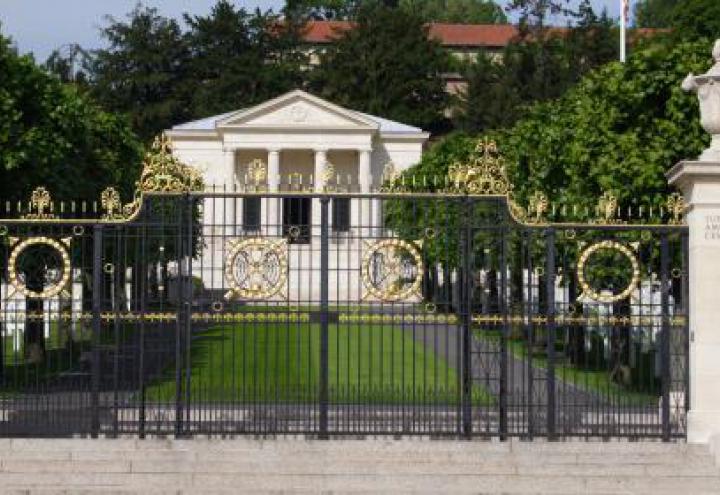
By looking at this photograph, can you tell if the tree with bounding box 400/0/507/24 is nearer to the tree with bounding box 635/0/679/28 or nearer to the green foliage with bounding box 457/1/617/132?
the tree with bounding box 635/0/679/28

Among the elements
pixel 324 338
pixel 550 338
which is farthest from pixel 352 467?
pixel 550 338

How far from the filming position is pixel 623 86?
27.7m

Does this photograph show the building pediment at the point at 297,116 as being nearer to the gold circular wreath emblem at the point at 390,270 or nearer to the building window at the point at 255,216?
the building window at the point at 255,216

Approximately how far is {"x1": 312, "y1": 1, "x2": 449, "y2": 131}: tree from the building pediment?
455 inches

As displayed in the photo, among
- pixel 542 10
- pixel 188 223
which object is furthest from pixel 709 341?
pixel 542 10

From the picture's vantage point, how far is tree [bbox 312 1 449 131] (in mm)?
91562

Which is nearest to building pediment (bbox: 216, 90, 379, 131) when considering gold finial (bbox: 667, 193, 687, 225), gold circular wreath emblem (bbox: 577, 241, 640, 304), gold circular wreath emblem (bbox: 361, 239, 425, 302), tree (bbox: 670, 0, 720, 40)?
tree (bbox: 670, 0, 720, 40)

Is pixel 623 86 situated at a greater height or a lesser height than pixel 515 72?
lesser

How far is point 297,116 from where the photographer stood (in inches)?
3150

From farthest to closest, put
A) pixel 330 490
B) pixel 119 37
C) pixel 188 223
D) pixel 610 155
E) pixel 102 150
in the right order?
pixel 119 37
pixel 102 150
pixel 610 155
pixel 188 223
pixel 330 490

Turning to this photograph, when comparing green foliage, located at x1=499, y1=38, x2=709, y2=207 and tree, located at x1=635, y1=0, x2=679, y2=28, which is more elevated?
tree, located at x1=635, y1=0, x2=679, y2=28

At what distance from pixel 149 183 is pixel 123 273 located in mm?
1351

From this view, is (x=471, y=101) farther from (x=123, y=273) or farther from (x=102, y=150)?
(x=123, y=273)

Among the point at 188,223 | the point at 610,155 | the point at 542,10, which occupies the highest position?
the point at 542,10
